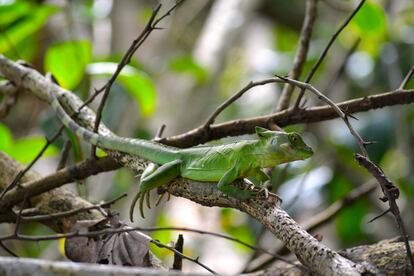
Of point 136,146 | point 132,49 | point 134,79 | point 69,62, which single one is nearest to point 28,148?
point 69,62

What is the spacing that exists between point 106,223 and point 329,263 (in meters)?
1.22

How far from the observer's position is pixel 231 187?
2.67 m

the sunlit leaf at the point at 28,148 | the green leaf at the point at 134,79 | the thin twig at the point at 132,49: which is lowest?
the thin twig at the point at 132,49

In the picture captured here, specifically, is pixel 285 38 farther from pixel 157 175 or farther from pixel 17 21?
pixel 157 175

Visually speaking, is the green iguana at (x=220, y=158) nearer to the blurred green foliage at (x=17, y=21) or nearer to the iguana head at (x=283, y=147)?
the iguana head at (x=283, y=147)

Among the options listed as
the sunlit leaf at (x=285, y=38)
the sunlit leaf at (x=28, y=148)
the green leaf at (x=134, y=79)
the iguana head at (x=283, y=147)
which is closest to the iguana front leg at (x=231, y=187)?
the iguana head at (x=283, y=147)

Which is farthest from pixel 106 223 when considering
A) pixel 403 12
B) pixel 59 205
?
pixel 403 12

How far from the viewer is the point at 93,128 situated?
132 inches

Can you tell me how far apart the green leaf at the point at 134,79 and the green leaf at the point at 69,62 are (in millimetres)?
137

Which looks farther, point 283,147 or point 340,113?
point 283,147

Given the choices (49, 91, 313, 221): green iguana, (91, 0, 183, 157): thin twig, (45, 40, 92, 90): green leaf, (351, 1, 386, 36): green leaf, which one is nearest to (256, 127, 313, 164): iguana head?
(49, 91, 313, 221): green iguana

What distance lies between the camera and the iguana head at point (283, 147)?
270 centimetres

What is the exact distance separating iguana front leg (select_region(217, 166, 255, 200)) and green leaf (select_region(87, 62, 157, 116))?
1.76 m

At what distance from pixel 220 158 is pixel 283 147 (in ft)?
1.11
